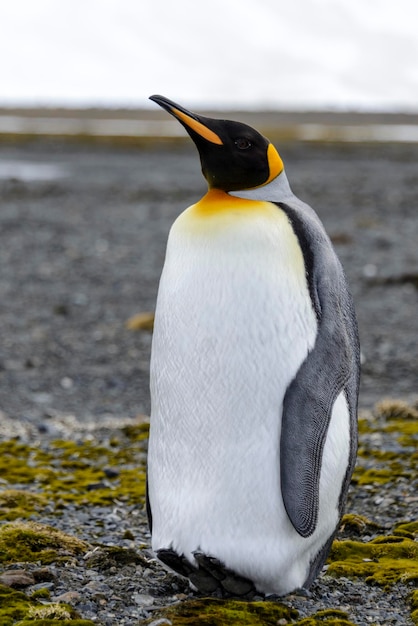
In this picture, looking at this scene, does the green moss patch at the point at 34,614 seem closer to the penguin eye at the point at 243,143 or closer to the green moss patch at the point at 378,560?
the green moss patch at the point at 378,560

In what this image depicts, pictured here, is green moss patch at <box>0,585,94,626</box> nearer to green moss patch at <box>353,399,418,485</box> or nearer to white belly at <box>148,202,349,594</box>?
white belly at <box>148,202,349,594</box>

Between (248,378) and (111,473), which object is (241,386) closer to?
(248,378)

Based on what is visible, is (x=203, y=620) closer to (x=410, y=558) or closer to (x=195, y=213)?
(x=410, y=558)

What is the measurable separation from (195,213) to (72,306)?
746cm

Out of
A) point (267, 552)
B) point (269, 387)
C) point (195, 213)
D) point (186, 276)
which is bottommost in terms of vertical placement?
point (267, 552)

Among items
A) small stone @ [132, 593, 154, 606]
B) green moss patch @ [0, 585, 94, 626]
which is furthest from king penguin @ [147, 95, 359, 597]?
green moss patch @ [0, 585, 94, 626]

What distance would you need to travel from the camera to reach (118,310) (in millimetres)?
10781

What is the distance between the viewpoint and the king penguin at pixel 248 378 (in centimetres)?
351

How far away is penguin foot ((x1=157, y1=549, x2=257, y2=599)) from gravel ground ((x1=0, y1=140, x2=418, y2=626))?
12cm

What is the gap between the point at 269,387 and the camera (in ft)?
11.5

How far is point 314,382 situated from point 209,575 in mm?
803

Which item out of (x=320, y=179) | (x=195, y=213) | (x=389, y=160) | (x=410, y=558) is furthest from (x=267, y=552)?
(x=389, y=160)

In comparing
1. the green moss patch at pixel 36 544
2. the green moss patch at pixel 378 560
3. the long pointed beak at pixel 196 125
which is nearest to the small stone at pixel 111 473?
the green moss patch at pixel 36 544

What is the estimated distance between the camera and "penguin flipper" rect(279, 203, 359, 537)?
347 centimetres
